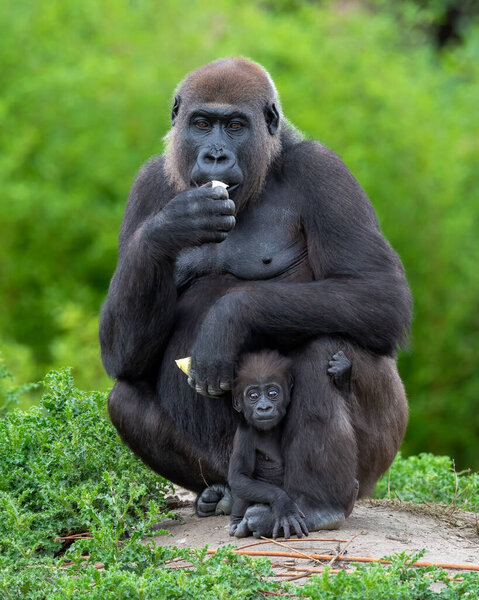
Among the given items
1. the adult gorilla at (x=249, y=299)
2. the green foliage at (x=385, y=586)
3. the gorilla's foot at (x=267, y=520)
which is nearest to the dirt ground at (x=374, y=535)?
the gorilla's foot at (x=267, y=520)

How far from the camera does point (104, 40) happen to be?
459 inches

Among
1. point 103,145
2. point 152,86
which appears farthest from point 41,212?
point 152,86

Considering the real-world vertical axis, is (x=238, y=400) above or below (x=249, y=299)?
below

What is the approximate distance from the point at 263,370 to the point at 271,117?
133 cm

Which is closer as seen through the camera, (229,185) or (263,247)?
(229,185)

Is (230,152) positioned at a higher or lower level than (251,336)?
higher

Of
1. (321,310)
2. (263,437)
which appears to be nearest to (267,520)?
(263,437)

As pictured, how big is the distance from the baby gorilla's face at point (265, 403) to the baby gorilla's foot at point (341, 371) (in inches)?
8.6

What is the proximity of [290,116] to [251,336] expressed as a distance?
6.05 m

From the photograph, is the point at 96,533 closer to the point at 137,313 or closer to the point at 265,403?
the point at 265,403

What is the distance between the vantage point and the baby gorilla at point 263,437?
464 cm

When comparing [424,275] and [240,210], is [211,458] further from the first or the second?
[424,275]

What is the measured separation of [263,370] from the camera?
4691 mm

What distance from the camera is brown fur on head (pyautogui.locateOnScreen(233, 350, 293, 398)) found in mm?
4684
